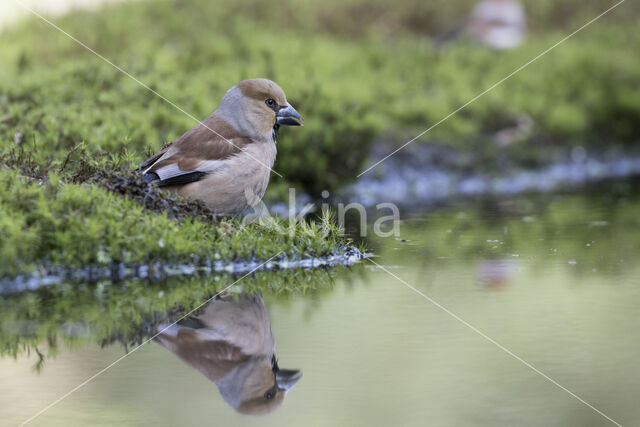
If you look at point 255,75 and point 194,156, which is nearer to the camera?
point 194,156

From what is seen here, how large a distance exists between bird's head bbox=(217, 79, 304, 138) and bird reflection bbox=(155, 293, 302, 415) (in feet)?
5.69

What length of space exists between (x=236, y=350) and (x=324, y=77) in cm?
760

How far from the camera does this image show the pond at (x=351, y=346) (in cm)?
410

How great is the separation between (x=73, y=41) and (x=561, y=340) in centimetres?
971

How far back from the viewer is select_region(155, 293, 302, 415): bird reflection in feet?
14.1

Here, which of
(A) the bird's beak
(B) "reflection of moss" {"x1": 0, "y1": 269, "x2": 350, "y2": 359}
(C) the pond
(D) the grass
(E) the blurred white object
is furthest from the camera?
(E) the blurred white object

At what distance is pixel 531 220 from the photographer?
896cm

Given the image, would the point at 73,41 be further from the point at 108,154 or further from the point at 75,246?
the point at 75,246

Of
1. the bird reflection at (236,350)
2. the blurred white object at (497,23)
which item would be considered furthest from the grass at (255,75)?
the bird reflection at (236,350)

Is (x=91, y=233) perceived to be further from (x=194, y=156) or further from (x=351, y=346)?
(x=351, y=346)

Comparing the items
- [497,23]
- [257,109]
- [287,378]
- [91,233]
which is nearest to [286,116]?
[257,109]

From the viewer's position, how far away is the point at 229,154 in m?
6.83

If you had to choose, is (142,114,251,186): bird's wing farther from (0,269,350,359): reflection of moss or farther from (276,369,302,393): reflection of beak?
(276,369,302,393): reflection of beak

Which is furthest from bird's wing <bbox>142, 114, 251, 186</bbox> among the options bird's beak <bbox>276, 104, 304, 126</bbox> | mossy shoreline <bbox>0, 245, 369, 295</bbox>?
mossy shoreline <bbox>0, 245, 369, 295</bbox>
